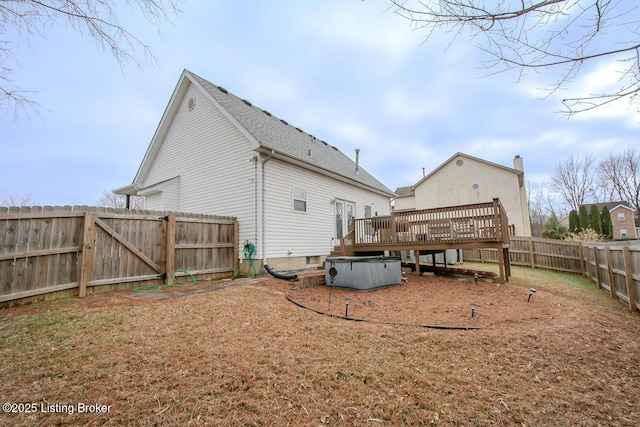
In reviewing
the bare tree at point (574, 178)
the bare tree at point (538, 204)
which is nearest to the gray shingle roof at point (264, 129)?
the bare tree at point (574, 178)

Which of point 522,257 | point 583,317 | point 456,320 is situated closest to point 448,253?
point 522,257

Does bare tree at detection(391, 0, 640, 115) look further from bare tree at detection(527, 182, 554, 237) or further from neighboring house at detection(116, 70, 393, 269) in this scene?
bare tree at detection(527, 182, 554, 237)

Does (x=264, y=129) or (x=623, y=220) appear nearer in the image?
(x=264, y=129)

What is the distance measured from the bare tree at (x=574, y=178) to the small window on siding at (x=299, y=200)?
108ft

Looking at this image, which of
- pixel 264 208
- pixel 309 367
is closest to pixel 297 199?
pixel 264 208

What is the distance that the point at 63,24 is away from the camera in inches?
124

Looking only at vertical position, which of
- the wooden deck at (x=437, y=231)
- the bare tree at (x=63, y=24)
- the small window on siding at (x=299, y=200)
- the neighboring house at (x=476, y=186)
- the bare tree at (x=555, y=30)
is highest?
the neighboring house at (x=476, y=186)

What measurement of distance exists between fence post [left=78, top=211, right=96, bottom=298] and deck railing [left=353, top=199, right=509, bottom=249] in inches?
286

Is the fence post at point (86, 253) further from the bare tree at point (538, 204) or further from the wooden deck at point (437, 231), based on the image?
the bare tree at point (538, 204)

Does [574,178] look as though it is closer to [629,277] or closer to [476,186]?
[476,186]

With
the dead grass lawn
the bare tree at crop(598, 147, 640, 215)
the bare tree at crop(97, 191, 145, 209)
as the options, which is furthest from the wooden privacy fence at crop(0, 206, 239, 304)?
the bare tree at crop(598, 147, 640, 215)

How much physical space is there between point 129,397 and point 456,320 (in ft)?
13.5

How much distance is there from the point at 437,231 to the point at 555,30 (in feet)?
20.3

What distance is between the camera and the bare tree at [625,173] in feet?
79.0
